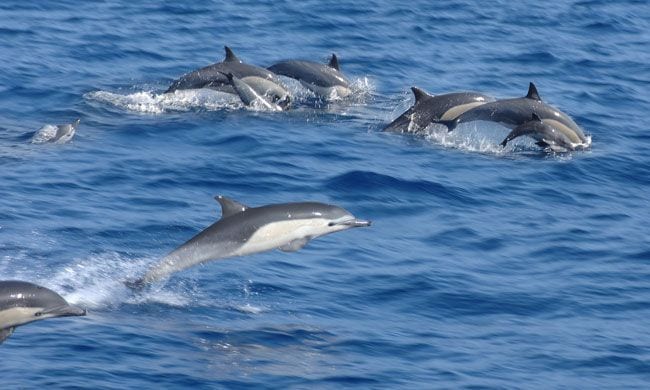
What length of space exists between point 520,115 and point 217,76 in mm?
4988

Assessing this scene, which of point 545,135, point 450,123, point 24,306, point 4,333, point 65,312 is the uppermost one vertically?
point 24,306

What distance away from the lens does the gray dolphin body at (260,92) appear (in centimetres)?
2284

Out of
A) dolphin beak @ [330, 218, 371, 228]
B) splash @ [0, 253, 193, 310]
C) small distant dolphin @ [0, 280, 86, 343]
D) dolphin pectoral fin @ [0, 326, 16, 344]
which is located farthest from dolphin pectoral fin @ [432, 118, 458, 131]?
dolphin pectoral fin @ [0, 326, 16, 344]

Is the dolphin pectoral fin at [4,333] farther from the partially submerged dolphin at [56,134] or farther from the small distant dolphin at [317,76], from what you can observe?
the small distant dolphin at [317,76]

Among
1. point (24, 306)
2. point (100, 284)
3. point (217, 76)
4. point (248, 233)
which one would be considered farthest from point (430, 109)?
point (24, 306)

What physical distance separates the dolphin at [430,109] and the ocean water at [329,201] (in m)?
0.35

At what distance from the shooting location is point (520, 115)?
72.0 feet

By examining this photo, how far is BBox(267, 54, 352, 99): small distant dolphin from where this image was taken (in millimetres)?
24062

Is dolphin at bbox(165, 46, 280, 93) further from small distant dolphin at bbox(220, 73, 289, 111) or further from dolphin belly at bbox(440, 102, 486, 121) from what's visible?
dolphin belly at bbox(440, 102, 486, 121)

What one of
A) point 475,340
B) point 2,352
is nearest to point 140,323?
point 2,352

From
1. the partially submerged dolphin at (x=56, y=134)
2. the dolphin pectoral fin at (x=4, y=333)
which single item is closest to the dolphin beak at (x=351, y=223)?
the dolphin pectoral fin at (x=4, y=333)

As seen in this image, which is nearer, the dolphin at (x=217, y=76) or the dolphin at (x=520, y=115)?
the dolphin at (x=520, y=115)

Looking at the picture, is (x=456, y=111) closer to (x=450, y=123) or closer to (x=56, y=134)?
(x=450, y=123)

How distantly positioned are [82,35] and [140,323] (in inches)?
605
